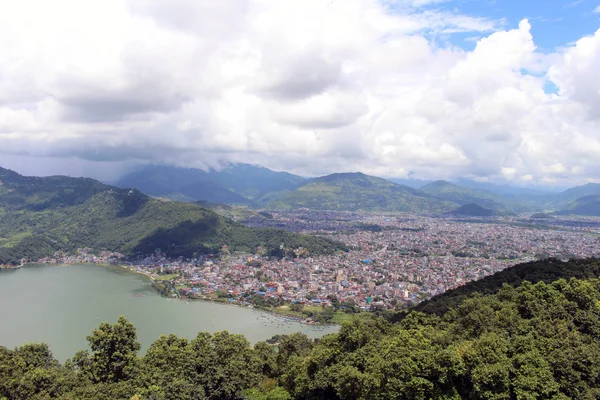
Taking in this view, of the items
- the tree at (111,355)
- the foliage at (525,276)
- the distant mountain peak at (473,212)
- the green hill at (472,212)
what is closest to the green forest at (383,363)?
the tree at (111,355)

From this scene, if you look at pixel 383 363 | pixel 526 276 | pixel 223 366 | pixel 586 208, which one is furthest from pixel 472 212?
pixel 223 366

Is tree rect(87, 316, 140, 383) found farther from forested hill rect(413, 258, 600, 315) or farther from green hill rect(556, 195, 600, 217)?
green hill rect(556, 195, 600, 217)

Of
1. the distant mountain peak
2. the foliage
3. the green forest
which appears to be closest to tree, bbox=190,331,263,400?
the green forest

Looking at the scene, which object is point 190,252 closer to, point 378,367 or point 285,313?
point 285,313

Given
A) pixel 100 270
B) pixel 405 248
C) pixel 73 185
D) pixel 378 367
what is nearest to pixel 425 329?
pixel 378 367

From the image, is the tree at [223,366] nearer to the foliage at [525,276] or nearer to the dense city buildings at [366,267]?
the foliage at [525,276]
